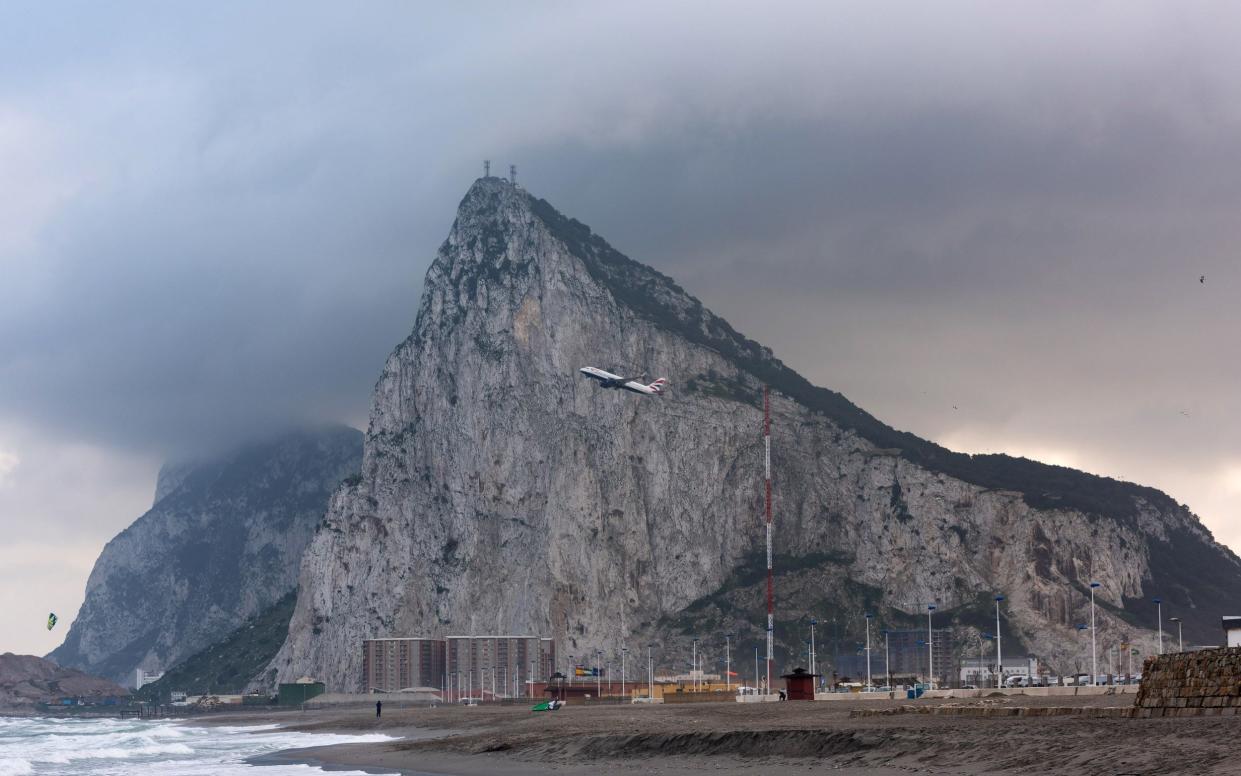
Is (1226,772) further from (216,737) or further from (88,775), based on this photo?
(216,737)

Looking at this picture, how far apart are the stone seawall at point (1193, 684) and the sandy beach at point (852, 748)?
1331 mm

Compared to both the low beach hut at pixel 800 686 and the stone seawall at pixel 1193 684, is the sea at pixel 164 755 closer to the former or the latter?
the low beach hut at pixel 800 686

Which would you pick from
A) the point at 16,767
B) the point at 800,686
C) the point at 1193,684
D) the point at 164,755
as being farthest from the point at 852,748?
the point at 800,686

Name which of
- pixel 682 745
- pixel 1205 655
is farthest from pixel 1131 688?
pixel 1205 655

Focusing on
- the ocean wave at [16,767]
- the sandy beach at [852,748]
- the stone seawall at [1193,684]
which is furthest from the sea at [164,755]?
the stone seawall at [1193,684]

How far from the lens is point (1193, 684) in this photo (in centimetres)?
4291

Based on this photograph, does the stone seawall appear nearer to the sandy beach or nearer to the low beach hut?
the sandy beach

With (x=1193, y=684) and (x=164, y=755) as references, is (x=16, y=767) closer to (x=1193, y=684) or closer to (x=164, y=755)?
(x=164, y=755)

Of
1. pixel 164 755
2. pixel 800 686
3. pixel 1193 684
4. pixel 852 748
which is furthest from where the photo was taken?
pixel 800 686

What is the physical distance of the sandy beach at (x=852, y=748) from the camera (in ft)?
117

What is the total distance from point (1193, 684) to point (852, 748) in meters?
11.5

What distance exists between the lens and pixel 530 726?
9694 cm

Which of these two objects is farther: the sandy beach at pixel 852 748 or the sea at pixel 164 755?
the sea at pixel 164 755

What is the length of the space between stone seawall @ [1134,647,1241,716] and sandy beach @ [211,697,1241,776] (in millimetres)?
1331
